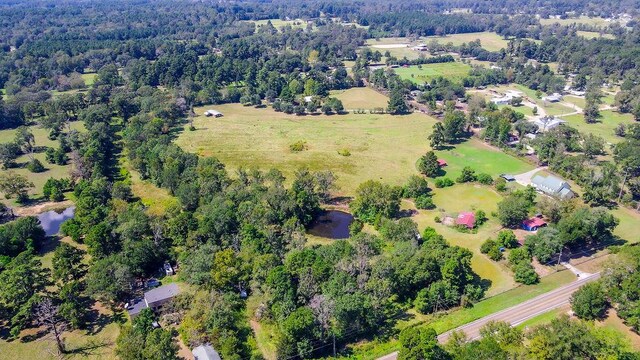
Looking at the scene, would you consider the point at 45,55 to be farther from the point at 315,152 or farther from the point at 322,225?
the point at 322,225

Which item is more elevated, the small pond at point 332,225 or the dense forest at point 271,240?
the dense forest at point 271,240

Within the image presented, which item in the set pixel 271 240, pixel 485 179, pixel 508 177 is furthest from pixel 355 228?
pixel 508 177

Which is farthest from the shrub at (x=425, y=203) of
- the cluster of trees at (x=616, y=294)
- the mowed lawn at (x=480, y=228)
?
the cluster of trees at (x=616, y=294)

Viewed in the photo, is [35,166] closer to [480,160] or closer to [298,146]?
[298,146]

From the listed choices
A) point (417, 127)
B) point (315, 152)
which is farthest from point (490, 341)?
point (417, 127)

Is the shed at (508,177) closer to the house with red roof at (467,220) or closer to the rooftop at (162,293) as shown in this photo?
the house with red roof at (467,220)
